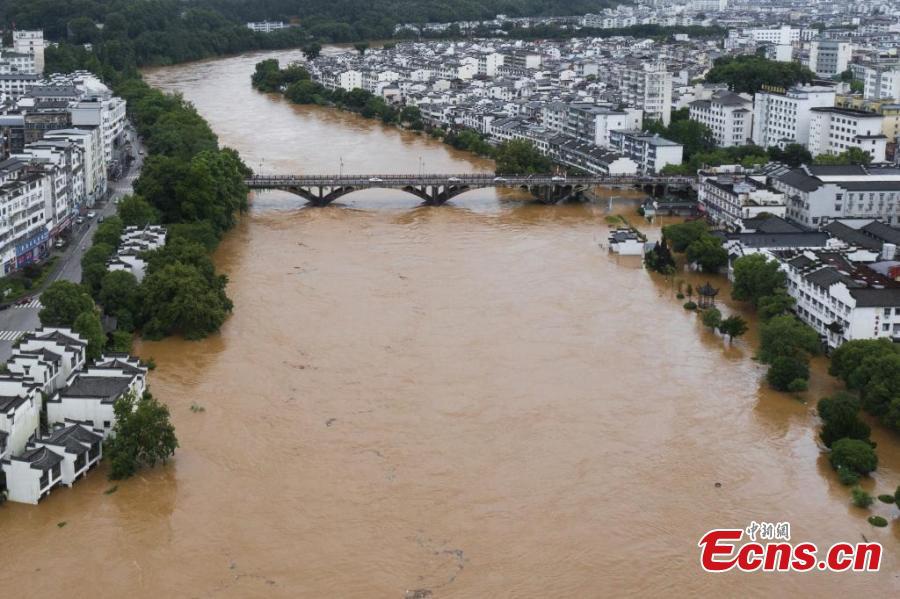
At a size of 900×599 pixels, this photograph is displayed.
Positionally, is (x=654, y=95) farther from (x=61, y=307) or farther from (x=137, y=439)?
(x=137, y=439)

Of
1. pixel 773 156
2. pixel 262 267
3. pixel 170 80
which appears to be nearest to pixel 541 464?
pixel 262 267

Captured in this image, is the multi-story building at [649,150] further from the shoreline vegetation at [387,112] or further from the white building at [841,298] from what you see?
the white building at [841,298]

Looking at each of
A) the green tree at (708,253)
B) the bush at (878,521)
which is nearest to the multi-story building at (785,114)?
the green tree at (708,253)

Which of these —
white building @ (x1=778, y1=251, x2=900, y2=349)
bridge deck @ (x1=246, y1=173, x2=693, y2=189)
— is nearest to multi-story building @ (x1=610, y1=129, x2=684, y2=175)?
bridge deck @ (x1=246, y1=173, x2=693, y2=189)

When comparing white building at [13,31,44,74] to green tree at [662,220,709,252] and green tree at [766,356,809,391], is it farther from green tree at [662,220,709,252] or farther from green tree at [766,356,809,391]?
green tree at [766,356,809,391]

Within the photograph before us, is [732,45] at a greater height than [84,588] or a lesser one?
greater

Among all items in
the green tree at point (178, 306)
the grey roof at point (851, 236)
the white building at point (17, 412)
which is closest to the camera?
the white building at point (17, 412)

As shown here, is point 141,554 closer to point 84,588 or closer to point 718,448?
point 84,588
